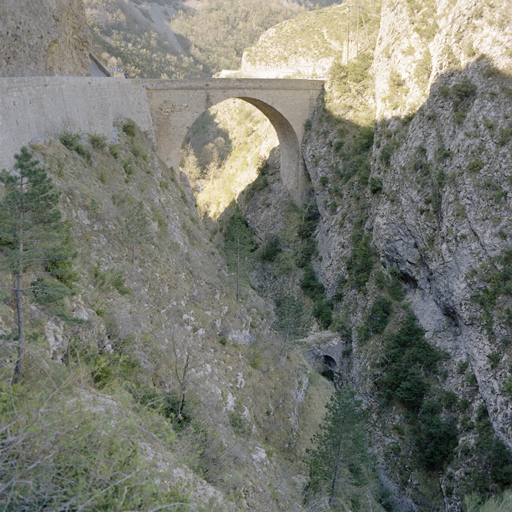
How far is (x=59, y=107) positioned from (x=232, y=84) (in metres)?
14.4

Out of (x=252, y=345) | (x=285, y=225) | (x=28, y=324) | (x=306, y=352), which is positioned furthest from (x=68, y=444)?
(x=285, y=225)

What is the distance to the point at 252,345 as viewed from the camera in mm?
19469

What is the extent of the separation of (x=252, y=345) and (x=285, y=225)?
1833 cm

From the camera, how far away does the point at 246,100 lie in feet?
102

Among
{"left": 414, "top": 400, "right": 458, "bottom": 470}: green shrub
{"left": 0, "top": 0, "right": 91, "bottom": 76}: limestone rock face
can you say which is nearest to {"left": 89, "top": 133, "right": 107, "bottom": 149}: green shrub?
{"left": 0, "top": 0, "right": 91, "bottom": 76}: limestone rock face

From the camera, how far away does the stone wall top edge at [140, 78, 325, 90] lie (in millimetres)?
26069

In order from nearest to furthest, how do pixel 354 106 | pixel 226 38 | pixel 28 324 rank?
1. pixel 28 324
2. pixel 354 106
3. pixel 226 38

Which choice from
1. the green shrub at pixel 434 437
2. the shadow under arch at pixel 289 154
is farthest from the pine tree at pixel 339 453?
the shadow under arch at pixel 289 154

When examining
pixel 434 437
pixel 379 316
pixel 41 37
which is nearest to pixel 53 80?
pixel 41 37

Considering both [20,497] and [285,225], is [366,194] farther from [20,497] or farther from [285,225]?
[20,497]

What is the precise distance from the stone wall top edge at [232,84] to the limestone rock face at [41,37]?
4585mm

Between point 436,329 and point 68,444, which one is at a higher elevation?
point 68,444

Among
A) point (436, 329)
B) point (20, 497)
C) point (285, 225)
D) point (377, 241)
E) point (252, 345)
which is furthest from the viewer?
point (285, 225)

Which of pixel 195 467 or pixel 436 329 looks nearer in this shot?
pixel 195 467
